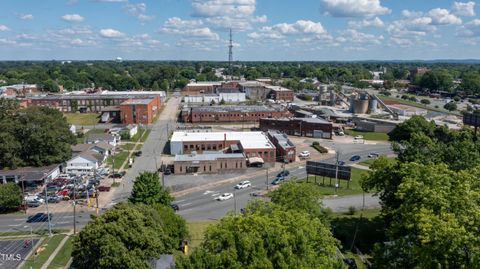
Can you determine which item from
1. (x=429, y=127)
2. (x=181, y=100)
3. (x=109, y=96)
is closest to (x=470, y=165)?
(x=429, y=127)

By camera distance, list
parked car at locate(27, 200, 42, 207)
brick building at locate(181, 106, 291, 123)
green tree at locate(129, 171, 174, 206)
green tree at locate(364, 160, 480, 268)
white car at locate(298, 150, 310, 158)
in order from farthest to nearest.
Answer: brick building at locate(181, 106, 291, 123) → white car at locate(298, 150, 310, 158) → parked car at locate(27, 200, 42, 207) → green tree at locate(129, 171, 174, 206) → green tree at locate(364, 160, 480, 268)

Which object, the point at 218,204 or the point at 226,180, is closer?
the point at 218,204

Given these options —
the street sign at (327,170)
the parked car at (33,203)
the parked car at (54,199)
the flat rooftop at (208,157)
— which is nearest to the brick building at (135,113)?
the flat rooftop at (208,157)

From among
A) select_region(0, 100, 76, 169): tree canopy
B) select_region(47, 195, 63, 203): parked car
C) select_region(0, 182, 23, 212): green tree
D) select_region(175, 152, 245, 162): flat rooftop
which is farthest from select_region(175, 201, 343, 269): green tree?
select_region(0, 100, 76, 169): tree canopy

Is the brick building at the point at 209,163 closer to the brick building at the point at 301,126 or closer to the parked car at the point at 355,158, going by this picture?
the parked car at the point at 355,158

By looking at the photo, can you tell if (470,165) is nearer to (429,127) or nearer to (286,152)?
(286,152)

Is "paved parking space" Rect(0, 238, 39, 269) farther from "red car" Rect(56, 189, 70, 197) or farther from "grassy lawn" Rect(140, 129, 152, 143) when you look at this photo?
"grassy lawn" Rect(140, 129, 152, 143)

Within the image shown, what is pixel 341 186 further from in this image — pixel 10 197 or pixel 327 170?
pixel 10 197
